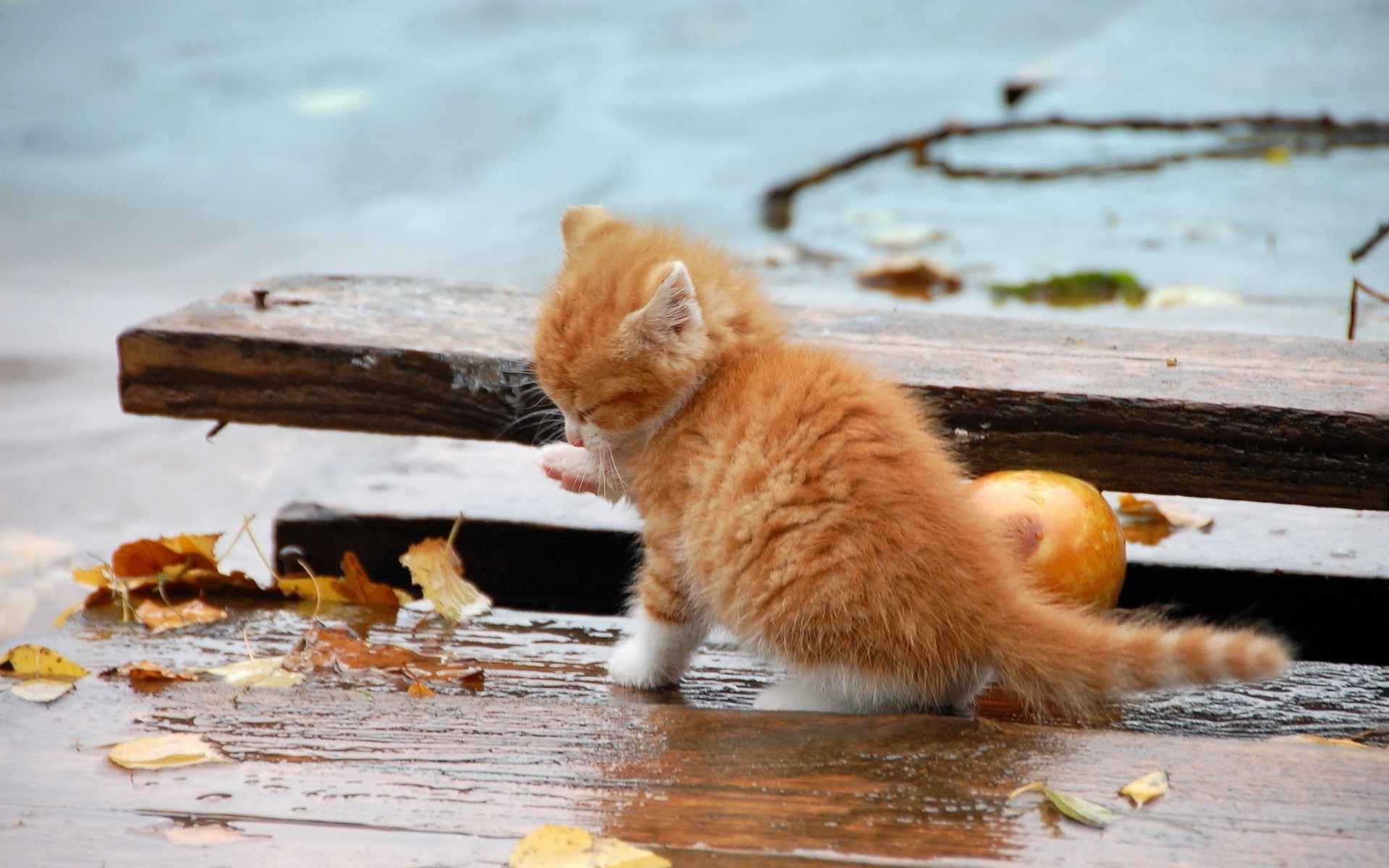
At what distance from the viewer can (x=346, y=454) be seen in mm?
5355

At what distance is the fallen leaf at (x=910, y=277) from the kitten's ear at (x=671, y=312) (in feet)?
11.9

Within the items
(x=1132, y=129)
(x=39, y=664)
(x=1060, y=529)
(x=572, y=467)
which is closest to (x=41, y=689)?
(x=39, y=664)

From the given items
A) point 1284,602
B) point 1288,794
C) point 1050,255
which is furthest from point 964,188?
point 1288,794

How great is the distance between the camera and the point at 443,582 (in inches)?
111

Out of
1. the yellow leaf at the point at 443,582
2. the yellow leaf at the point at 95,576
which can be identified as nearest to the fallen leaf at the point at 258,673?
the yellow leaf at the point at 443,582

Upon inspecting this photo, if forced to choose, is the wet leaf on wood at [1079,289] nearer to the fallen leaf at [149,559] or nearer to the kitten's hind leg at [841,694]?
the kitten's hind leg at [841,694]

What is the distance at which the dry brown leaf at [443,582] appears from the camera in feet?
9.17

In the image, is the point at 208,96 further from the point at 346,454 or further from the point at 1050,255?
the point at 1050,255

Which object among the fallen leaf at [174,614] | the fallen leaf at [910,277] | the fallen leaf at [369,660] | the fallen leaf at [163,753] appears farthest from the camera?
the fallen leaf at [910,277]

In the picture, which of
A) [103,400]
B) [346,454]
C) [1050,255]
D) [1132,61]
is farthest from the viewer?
[1132,61]

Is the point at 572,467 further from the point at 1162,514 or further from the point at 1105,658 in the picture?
the point at 1162,514

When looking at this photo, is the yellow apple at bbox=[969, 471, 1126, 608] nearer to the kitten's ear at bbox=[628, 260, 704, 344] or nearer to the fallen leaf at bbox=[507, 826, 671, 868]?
the kitten's ear at bbox=[628, 260, 704, 344]

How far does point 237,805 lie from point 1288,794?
145 centimetres

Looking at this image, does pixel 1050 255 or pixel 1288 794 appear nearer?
pixel 1288 794
